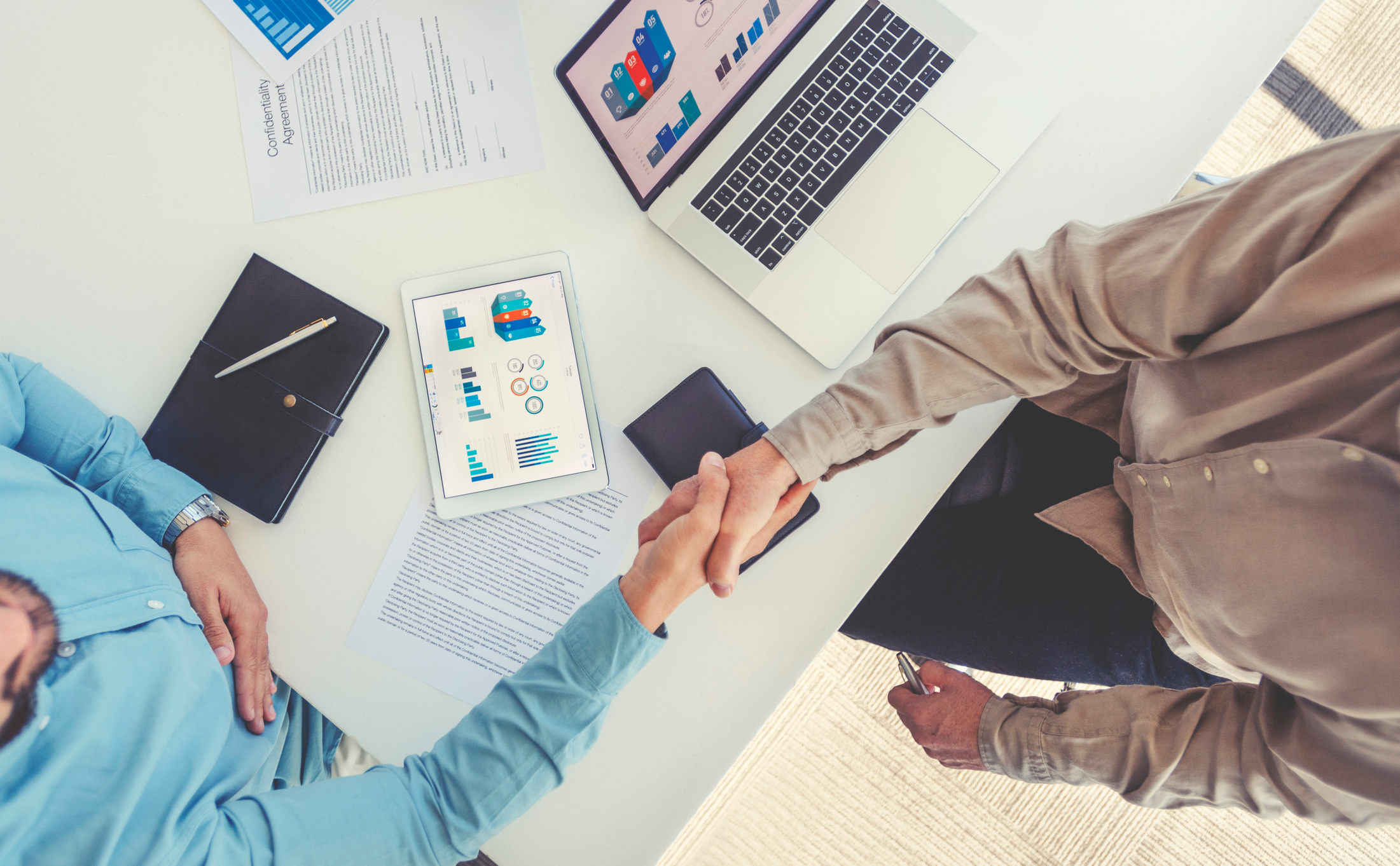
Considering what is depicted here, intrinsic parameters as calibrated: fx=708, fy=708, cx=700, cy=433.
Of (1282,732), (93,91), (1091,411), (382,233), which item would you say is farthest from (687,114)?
(1282,732)

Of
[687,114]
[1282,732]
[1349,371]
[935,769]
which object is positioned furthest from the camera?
[935,769]

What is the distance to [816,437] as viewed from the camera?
671mm

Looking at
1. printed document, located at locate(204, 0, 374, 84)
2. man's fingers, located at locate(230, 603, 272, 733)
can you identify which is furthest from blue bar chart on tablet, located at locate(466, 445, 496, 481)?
printed document, located at locate(204, 0, 374, 84)

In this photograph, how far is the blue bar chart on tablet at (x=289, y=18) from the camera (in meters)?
0.81

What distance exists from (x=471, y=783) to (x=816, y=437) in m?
0.48

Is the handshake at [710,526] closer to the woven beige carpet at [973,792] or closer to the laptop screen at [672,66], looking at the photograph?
the laptop screen at [672,66]

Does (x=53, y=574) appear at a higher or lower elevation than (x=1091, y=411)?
lower

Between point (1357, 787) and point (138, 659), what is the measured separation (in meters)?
1.09

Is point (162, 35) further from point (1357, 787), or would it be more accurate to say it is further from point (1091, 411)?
point (1357, 787)

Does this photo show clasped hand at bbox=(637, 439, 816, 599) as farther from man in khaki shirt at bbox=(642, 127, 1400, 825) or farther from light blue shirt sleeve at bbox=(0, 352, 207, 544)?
light blue shirt sleeve at bbox=(0, 352, 207, 544)

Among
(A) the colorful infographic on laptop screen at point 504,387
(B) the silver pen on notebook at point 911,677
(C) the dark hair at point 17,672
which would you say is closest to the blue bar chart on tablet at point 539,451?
(A) the colorful infographic on laptop screen at point 504,387

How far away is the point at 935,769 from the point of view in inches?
55.3

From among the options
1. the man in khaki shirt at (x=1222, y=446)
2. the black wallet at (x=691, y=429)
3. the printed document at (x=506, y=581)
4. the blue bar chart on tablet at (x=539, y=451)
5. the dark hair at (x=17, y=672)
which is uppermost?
the man in khaki shirt at (x=1222, y=446)

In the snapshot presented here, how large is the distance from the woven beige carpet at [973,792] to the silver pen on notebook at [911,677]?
1.29 feet
